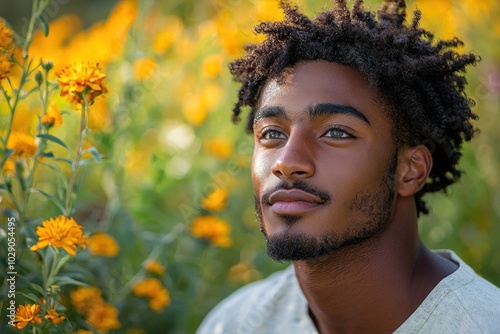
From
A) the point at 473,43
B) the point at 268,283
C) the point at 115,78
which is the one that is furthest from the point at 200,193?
the point at 473,43

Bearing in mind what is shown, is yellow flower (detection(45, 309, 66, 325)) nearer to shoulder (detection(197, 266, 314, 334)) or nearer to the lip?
the lip

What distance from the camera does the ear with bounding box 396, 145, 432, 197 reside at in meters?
2.52

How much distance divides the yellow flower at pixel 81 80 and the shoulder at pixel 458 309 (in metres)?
1.24

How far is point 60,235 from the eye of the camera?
2.26 meters

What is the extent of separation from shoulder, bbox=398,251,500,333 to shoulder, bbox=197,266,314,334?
0.59 metres

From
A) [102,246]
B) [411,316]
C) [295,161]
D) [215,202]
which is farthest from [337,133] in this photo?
[102,246]

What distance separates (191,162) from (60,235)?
1985mm

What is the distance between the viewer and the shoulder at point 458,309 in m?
2.33

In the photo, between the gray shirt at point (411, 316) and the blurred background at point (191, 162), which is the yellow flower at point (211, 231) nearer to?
the blurred background at point (191, 162)

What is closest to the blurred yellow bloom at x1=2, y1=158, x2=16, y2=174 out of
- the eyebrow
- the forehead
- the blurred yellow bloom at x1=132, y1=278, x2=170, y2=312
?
the blurred yellow bloom at x1=132, y1=278, x2=170, y2=312

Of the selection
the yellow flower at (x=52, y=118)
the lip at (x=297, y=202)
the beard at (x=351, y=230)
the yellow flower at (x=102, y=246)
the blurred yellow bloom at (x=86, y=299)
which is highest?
the yellow flower at (x=52, y=118)

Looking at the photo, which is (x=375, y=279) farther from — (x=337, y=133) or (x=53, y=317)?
(x=53, y=317)

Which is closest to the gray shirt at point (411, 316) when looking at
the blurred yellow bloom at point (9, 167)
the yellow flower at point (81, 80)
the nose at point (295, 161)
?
the nose at point (295, 161)

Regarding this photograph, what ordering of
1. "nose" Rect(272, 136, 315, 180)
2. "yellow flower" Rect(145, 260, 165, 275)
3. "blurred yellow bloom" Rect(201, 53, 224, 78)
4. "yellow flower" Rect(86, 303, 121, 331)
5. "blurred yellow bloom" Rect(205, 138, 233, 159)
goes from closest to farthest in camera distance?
"nose" Rect(272, 136, 315, 180) < "yellow flower" Rect(86, 303, 121, 331) < "yellow flower" Rect(145, 260, 165, 275) < "blurred yellow bloom" Rect(205, 138, 233, 159) < "blurred yellow bloom" Rect(201, 53, 224, 78)
